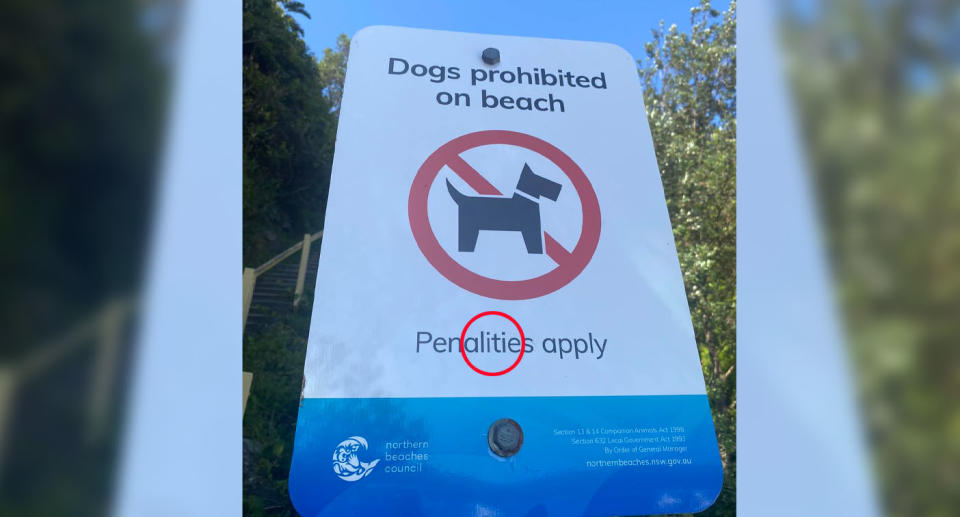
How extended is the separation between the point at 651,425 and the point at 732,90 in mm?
3217

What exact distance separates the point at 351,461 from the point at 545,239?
34.1 inches

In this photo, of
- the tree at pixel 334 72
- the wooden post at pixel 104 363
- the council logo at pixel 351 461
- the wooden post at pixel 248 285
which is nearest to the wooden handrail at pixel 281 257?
the wooden post at pixel 248 285

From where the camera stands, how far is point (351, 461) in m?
1.68

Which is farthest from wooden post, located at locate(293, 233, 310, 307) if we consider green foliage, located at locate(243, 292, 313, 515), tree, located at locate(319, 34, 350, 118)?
tree, located at locate(319, 34, 350, 118)

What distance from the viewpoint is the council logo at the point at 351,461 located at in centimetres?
167

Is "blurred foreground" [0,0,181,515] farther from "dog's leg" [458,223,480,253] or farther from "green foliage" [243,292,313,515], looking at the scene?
"green foliage" [243,292,313,515]

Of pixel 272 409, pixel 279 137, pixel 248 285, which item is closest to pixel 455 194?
pixel 248 285

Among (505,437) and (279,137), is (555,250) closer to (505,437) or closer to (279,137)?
(505,437)

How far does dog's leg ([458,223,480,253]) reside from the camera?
6.23ft

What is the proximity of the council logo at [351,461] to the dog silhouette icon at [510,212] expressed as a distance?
2.08ft

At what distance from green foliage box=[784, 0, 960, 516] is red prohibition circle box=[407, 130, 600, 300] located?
1228 mm

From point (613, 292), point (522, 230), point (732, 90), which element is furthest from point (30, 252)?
point (732, 90)

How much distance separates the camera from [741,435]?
110 cm

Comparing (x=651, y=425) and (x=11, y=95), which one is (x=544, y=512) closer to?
(x=651, y=425)
